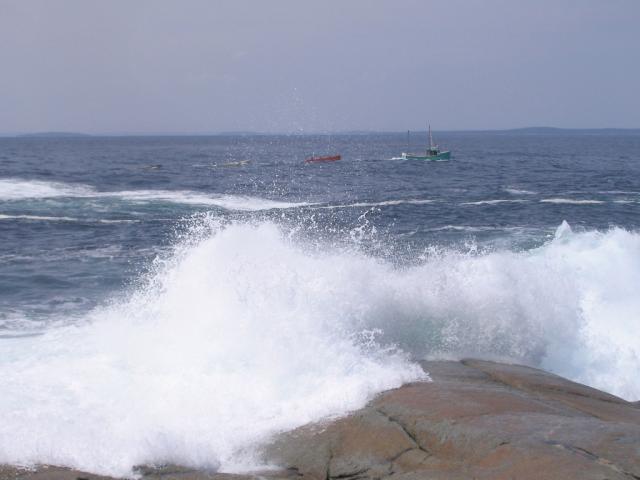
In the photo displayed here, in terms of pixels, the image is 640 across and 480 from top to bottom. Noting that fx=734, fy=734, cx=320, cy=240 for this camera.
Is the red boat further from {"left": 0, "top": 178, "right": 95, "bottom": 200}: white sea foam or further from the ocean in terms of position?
the ocean

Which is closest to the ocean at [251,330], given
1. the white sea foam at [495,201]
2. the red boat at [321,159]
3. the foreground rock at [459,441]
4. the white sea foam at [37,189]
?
the foreground rock at [459,441]

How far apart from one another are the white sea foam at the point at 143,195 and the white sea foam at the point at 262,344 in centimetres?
1752

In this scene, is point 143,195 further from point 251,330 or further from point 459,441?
point 459,441

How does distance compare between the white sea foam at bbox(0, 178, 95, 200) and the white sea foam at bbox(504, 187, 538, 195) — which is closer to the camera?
the white sea foam at bbox(0, 178, 95, 200)

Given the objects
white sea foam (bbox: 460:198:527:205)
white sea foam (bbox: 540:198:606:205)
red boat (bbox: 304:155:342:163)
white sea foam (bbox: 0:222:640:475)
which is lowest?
white sea foam (bbox: 540:198:606:205)

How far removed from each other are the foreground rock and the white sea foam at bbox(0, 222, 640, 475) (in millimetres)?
375

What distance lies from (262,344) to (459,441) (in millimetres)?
3436

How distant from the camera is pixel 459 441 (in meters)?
6.85

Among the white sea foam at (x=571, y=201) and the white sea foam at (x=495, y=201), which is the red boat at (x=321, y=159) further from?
the white sea foam at (x=571, y=201)

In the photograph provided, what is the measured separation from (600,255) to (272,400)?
1042cm

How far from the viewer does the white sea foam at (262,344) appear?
771 centimetres

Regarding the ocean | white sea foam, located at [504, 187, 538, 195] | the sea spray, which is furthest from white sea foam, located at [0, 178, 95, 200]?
the sea spray

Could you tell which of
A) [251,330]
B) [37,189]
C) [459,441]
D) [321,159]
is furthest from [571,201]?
[321,159]

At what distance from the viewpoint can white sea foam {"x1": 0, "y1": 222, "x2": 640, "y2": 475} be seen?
7.71 meters
